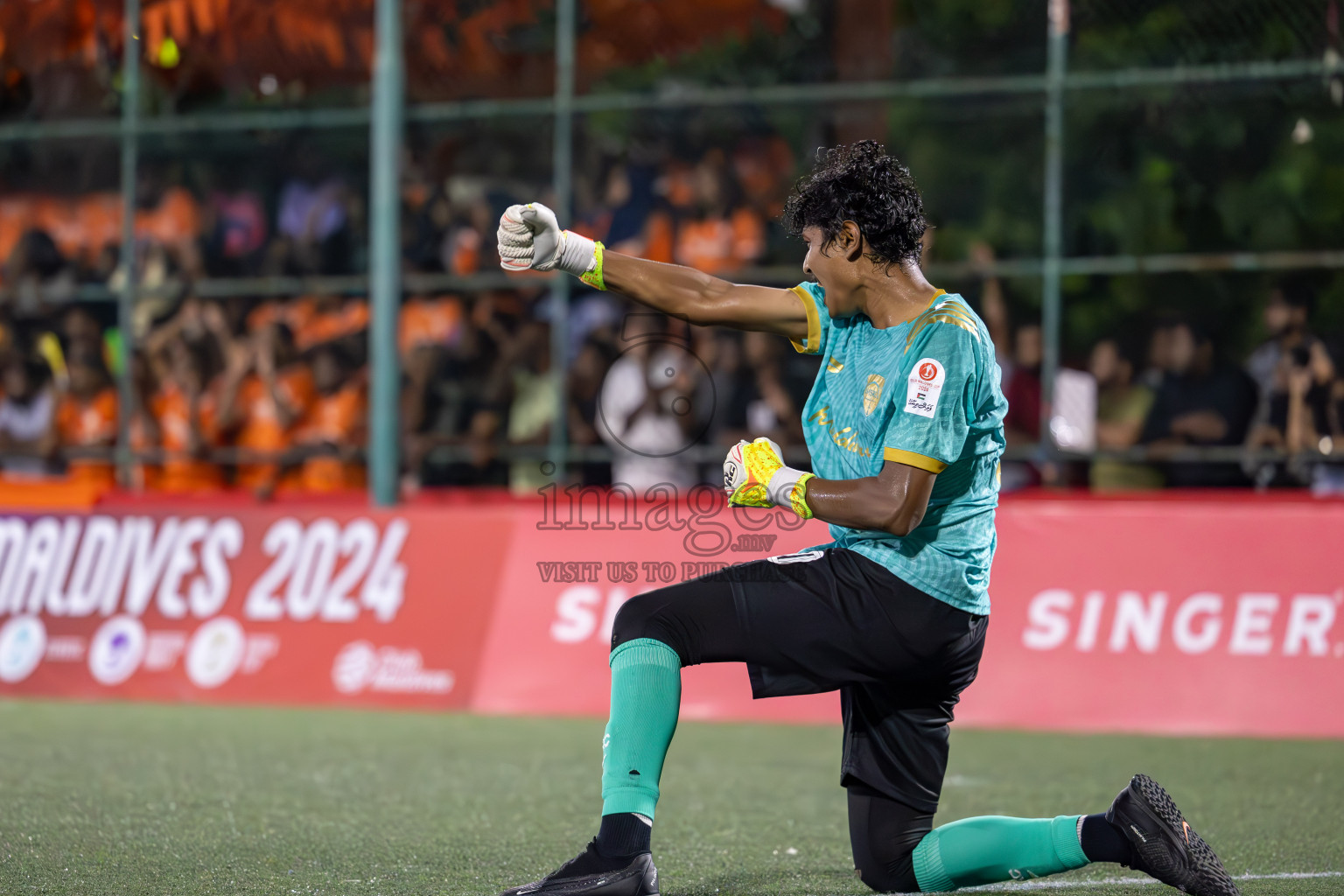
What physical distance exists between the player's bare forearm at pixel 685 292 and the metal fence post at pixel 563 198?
6662 millimetres

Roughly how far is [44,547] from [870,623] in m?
7.78

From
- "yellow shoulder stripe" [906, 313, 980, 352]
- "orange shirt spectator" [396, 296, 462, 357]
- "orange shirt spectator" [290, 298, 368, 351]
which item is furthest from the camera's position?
"orange shirt spectator" [290, 298, 368, 351]

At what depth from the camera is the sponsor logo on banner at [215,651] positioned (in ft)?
33.2

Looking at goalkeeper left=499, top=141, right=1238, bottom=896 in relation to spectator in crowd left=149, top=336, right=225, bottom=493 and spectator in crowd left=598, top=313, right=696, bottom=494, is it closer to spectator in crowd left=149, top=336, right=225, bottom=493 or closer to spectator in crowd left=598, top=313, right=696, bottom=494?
spectator in crowd left=598, top=313, right=696, bottom=494

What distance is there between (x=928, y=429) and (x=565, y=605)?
5809mm

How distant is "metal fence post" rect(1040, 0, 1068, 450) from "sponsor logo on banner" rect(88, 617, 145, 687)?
604 cm

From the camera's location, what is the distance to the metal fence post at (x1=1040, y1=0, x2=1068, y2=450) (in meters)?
10.8

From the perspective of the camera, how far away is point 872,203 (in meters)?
4.38

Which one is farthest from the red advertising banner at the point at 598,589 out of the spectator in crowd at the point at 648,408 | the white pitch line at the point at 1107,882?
the white pitch line at the point at 1107,882

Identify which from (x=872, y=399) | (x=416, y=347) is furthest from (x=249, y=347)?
(x=872, y=399)

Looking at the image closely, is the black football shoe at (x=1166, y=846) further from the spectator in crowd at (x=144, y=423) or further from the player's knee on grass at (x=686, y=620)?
the spectator in crowd at (x=144, y=423)

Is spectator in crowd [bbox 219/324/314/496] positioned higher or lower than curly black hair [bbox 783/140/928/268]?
lower

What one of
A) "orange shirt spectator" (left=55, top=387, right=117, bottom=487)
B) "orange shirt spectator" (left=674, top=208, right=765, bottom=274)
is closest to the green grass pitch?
"orange shirt spectator" (left=55, top=387, right=117, bottom=487)

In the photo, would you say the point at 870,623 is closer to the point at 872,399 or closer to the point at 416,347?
the point at 872,399
